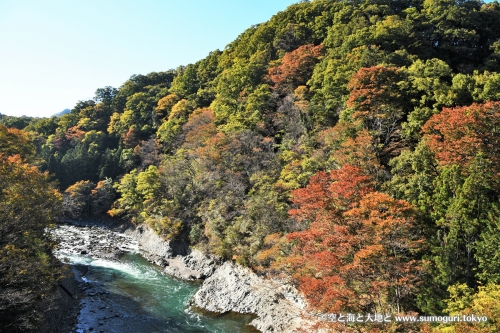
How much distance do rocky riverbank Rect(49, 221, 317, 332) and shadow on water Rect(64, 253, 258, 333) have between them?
0.86m

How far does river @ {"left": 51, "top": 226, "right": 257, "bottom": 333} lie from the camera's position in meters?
20.5

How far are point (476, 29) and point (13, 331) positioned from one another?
48009 millimetres

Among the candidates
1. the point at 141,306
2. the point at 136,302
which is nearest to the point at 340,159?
the point at 141,306

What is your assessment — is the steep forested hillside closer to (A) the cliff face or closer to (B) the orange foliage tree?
(B) the orange foliage tree

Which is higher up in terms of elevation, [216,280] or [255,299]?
[216,280]

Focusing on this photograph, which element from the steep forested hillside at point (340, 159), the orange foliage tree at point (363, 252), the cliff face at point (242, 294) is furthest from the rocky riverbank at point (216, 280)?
the orange foliage tree at point (363, 252)

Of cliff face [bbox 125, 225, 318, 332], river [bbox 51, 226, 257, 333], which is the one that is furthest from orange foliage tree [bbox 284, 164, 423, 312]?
river [bbox 51, 226, 257, 333]

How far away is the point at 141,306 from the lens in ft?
76.3

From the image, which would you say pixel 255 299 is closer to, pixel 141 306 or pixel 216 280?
pixel 216 280

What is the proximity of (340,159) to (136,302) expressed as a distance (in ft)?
64.6

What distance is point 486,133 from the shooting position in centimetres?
1712

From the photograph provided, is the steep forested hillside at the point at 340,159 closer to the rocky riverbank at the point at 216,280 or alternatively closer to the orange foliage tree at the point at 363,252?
the orange foliage tree at the point at 363,252

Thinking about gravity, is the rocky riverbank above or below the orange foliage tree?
below

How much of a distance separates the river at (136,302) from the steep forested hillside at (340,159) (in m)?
4.80
